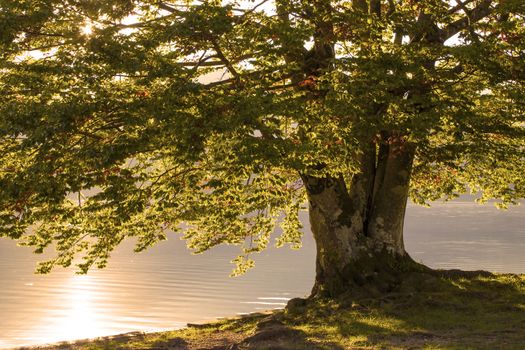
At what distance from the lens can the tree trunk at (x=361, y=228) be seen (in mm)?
22875

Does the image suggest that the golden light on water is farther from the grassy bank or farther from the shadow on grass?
the shadow on grass

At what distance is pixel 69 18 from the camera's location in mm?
18703

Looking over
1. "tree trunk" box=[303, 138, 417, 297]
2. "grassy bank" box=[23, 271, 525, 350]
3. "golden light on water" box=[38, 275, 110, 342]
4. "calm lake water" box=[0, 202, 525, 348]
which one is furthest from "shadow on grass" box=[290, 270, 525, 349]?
"golden light on water" box=[38, 275, 110, 342]

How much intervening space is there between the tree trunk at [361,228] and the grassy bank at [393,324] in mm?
873

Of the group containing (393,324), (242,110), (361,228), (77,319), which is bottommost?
(77,319)

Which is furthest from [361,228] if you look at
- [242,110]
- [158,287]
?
[158,287]

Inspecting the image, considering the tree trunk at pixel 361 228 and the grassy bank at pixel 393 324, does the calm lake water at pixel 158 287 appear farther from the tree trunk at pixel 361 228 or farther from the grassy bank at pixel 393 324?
the tree trunk at pixel 361 228

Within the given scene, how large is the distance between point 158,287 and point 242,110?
36746mm

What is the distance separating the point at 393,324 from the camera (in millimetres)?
18906

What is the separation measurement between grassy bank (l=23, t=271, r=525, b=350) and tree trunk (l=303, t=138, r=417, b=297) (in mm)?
873

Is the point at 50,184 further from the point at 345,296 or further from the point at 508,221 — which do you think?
the point at 508,221

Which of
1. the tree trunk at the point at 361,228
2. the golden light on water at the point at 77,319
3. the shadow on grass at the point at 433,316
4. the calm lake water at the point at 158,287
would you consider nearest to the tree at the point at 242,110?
the tree trunk at the point at 361,228

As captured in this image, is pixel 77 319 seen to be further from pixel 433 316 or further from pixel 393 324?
pixel 433 316

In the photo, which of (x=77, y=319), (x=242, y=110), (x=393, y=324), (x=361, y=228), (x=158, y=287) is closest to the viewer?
(x=242, y=110)
